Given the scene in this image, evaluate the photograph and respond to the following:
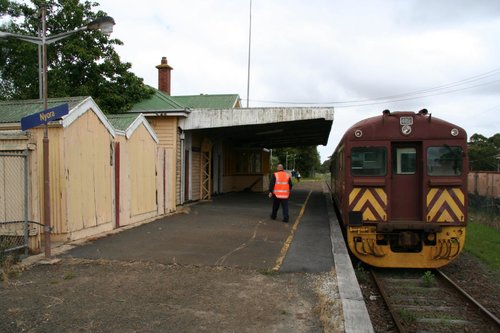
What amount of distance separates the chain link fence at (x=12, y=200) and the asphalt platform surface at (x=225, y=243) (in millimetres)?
998

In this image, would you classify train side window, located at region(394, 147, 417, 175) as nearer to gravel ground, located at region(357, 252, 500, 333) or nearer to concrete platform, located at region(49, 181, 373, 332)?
concrete platform, located at region(49, 181, 373, 332)

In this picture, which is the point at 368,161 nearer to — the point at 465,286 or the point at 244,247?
the point at 465,286

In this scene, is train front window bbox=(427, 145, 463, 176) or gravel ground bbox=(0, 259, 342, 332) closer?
gravel ground bbox=(0, 259, 342, 332)

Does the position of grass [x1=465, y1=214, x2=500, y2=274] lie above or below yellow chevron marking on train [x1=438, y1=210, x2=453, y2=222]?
below

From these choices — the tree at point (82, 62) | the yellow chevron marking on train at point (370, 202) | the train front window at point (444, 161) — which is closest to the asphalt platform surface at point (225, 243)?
the yellow chevron marking on train at point (370, 202)

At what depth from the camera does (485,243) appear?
1201 cm

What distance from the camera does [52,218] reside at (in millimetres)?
8305

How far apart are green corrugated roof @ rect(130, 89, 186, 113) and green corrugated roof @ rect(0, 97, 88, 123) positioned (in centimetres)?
685

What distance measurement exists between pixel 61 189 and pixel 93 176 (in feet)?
3.55

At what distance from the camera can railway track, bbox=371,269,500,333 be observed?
5434mm

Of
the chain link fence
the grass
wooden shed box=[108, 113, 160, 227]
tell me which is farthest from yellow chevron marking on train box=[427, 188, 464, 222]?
the chain link fence

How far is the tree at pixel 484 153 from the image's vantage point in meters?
50.6

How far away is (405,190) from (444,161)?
34.5 inches

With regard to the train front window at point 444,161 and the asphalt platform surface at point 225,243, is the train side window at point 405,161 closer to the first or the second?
the train front window at point 444,161
